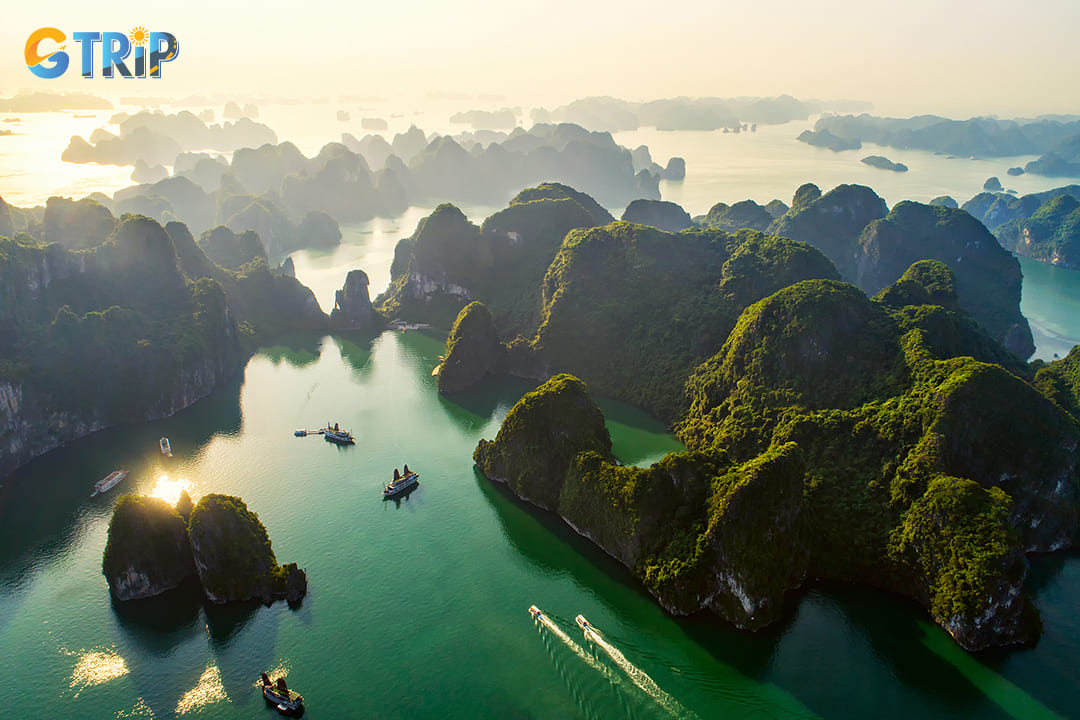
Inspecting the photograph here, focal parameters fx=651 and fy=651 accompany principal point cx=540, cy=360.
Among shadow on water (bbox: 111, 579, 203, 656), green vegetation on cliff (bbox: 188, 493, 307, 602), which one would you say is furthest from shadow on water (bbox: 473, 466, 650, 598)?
shadow on water (bbox: 111, 579, 203, 656)

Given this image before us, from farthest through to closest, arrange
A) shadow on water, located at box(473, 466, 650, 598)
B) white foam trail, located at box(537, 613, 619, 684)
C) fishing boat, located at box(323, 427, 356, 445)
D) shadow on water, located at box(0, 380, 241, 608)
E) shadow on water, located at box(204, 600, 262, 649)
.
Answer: fishing boat, located at box(323, 427, 356, 445)
shadow on water, located at box(0, 380, 241, 608)
shadow on water, located at box(473, 466, 650, 598)
shadow on water, located at box(204, 600, 262, 649)
white foam trail, located at box(537, 613, 619, 684)

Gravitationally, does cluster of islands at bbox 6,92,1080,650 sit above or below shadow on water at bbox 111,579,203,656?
above

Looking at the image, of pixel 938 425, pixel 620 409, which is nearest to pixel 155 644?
pixel 620 409

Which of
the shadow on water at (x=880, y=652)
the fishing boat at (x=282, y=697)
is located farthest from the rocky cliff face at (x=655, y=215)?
the fishing boat at (x=282, y=697)

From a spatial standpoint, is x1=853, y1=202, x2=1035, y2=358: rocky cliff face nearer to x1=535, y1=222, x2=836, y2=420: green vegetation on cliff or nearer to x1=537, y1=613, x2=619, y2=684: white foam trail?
x1=535, y1=222, x2=836, y2=420: green vegetation on cliff

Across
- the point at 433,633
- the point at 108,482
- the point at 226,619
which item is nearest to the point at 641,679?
the point at 433,633

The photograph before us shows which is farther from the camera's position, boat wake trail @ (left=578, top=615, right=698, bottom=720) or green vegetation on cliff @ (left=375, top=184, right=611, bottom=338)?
green vegetation on cliff @ (left=375, top=184, right=611, bottom=338)

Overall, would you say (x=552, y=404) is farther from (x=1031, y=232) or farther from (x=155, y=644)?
(x=1031, y=232)
